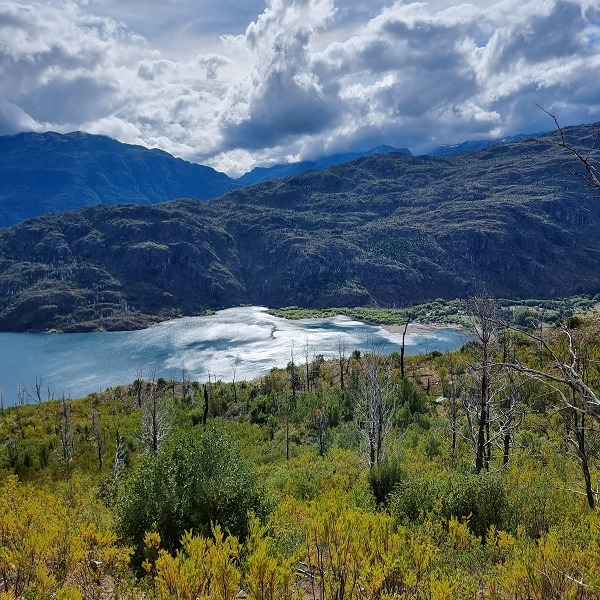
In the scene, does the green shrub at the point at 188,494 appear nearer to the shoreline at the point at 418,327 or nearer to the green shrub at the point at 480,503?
the green shrub at the point at 480,503

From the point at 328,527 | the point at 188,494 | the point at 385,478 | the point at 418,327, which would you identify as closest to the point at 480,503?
the point at 385,478

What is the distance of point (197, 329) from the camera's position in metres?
183

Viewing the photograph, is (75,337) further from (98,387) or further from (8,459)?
(8,459)

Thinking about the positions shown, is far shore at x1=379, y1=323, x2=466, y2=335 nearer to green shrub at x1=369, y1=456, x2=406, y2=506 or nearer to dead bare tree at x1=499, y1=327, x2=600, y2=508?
green shrub at x1=369, y1=456, x2=406, y2=506

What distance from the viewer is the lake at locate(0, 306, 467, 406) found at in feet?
365

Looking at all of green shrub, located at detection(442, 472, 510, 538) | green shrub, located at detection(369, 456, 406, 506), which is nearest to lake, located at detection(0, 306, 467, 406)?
green shrub, located at detection(369, 456, 406, 506)

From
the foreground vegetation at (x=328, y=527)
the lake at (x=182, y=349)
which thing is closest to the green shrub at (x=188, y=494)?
the foreground vegetation at (x=328, y=527)

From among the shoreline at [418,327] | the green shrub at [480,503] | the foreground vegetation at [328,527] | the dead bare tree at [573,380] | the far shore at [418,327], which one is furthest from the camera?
the shoreline at [418,327]

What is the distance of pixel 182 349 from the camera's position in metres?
144

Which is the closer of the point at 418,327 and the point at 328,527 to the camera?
the point at 328,527

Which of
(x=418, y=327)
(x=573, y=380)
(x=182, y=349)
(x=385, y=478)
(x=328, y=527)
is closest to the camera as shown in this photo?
(x=573, y=380)

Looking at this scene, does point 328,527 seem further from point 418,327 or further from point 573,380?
point 418,327

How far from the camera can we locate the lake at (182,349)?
111188 millimetres

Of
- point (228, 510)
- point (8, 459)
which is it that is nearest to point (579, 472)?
point (228, 510)
